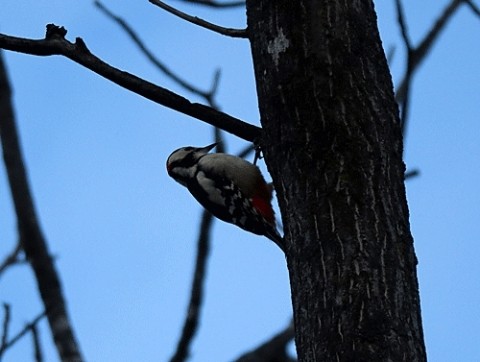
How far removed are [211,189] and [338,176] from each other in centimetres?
341

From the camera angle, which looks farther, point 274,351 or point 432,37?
point 432,37

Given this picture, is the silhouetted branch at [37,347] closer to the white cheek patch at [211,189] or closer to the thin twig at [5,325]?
the thin twig at [5,325]

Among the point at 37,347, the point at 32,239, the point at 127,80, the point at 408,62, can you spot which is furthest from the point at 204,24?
the point at 32,239

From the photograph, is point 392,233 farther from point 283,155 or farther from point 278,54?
point 278,54

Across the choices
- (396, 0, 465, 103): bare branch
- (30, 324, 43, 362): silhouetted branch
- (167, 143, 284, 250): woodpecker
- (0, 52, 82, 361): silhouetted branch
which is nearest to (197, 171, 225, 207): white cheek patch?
(167, 143, 284, 250): woodpecker

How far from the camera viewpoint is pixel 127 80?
3033 mm

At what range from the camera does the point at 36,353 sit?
120 inches

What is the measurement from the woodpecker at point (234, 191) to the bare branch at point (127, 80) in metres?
2.56

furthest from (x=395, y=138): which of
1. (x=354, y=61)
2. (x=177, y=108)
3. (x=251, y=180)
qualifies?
(x=251, y=180)

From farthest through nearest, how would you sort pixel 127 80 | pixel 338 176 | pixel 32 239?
pixel 32 239 → pixel 127 80 → pixel 338 176

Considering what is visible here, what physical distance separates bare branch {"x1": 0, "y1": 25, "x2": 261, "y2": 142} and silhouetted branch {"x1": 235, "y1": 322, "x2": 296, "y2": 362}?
2.98 ft

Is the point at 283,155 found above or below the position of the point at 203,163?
below

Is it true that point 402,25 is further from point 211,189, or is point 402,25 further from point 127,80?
point 211,189

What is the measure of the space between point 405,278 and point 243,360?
4.15ft
